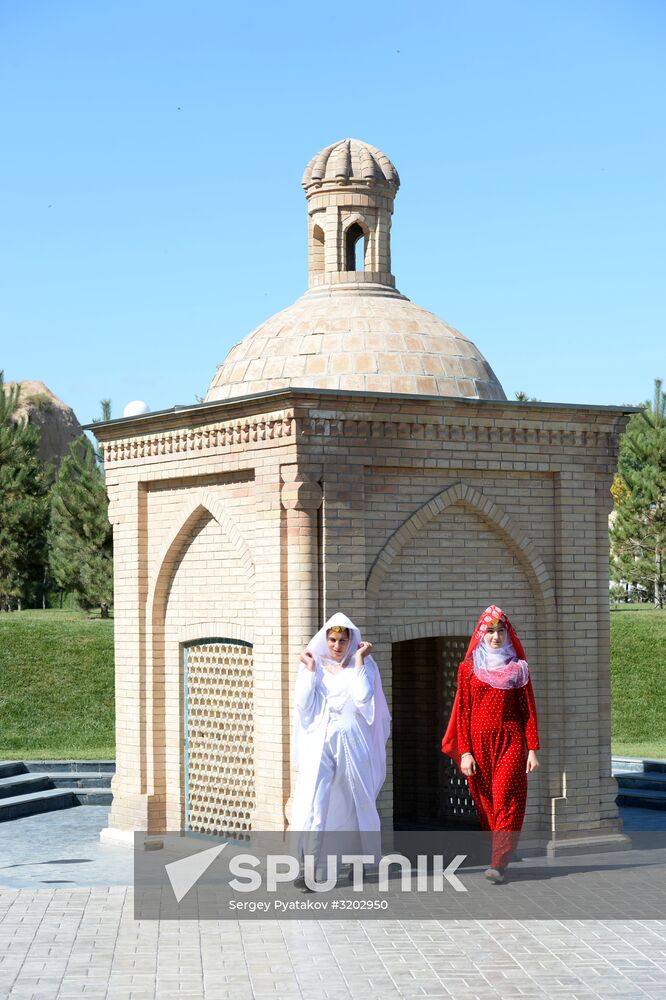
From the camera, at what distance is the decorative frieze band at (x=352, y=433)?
36.5 ft

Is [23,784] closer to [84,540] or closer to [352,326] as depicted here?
[352,326]

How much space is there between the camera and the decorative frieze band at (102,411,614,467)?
11133mm

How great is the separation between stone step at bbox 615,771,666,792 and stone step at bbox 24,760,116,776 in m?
5.74

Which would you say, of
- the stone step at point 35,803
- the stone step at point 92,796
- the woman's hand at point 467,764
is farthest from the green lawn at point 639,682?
→ the woman's hand at point 467,764

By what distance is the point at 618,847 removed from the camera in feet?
39.7

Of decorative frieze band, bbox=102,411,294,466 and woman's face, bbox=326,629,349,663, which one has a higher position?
decorative frieze band, bbox=102,411,294,466

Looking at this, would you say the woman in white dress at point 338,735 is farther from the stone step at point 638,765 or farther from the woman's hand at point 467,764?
the stone step at point 638,765

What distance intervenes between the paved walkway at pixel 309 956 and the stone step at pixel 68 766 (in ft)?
19.9

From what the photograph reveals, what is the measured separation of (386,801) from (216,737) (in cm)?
176

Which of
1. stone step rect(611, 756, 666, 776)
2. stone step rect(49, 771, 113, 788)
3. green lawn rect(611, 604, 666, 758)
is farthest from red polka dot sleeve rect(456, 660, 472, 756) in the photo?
green lawn rect(611, 604, 666, 758)

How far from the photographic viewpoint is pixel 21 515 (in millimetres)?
29859

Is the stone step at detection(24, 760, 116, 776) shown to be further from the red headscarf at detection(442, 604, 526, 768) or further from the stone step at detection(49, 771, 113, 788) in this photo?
the red headscarf at detection(442, 604, 526, 768)

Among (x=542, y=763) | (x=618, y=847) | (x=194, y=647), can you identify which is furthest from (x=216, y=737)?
(x=618, y=847)

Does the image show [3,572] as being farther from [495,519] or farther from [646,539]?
[495,519]
